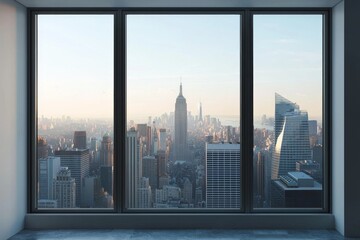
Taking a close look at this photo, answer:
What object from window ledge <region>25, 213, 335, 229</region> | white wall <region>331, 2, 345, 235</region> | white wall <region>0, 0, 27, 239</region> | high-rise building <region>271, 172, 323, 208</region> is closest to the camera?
white wall <region>0, 0, 27, 239</region>

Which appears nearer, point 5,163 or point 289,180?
point 5,163

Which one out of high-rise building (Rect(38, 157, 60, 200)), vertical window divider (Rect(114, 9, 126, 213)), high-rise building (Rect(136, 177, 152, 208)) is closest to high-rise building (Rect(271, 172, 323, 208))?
high-rise building (Rect(136, 177, 152, 208))

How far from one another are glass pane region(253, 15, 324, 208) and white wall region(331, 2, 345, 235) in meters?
0.16

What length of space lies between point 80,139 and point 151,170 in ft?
2.50

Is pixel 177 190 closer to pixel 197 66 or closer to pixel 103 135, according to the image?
pixel 103 135

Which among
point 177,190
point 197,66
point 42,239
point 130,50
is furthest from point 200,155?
point 42,239

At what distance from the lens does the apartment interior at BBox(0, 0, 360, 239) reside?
4023 millimetres

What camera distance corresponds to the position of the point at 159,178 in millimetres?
4480

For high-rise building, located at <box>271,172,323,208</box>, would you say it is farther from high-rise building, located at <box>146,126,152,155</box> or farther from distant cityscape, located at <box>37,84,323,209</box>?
high-rise building, located at <box>146,126,152,155</box>

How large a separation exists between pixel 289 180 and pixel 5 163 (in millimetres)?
2648

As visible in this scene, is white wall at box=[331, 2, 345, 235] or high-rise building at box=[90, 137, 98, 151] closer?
white wall at box=[331, 2, 345, 235]

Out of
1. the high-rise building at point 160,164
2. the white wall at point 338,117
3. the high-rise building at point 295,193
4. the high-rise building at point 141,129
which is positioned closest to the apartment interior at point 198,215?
the white wall at point 338,117

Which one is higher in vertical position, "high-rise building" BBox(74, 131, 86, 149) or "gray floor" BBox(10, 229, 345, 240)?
"high-rise building" BBox(74, 131, 86, 149)

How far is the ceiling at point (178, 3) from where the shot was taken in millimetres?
4148
